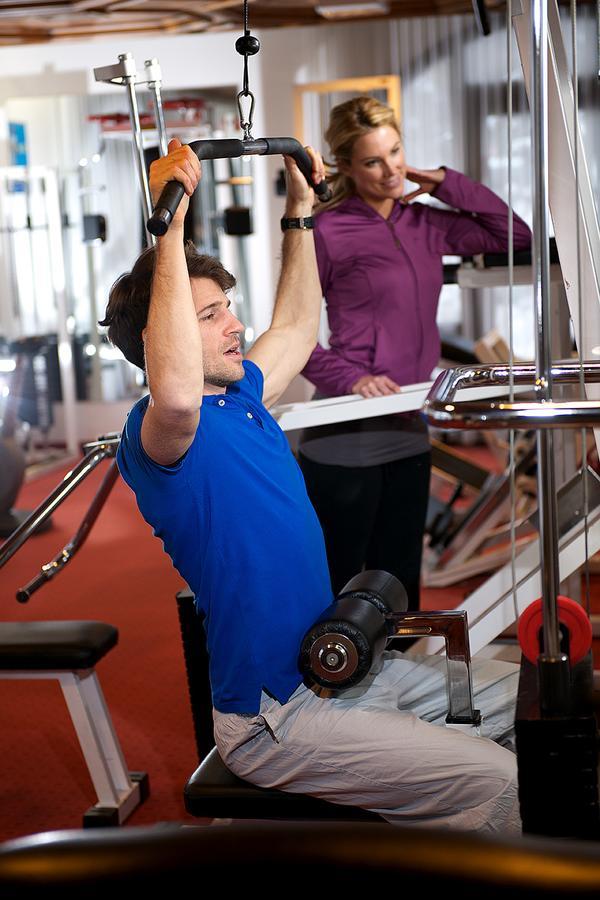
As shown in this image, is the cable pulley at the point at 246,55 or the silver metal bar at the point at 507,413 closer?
the silver metal bar at the point at 507,413

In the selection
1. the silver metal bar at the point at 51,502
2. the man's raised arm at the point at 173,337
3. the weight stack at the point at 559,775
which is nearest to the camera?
the weight stack at the point at 559,775

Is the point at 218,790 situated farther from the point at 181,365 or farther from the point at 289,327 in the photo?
the point at 289,327

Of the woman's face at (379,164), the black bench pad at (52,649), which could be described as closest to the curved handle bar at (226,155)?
the woman's face at (379,164)

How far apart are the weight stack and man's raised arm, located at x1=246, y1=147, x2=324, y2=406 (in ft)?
3.53

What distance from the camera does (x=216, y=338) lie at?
177 centimetres

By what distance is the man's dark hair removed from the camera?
1.77 meters

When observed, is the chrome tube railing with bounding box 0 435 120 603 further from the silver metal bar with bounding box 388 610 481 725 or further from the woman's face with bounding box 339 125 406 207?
the woman's face with bounding box 339 125 406 207

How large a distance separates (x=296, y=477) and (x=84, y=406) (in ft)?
22.2

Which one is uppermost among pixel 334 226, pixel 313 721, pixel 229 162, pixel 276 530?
pixel 229 162

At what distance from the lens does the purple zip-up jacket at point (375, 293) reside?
104 inches

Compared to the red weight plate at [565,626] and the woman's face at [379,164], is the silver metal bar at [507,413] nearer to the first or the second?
the red weight plate at [565,626]

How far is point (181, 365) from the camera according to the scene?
1.54m

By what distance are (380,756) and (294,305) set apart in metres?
0.97

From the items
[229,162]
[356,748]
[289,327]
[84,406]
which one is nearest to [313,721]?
[356,748]
